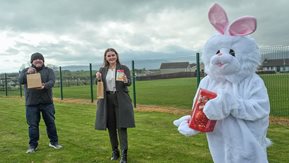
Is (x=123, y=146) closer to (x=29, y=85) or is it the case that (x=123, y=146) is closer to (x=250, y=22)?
(x=29, y=85)

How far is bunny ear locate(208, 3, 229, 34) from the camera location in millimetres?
3779

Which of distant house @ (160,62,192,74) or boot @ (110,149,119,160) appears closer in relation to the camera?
boot @ (110,149,119,160)

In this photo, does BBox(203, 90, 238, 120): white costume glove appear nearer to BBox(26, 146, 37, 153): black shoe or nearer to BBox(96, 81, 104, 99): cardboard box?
BBox(96, 81, 104, 99): cardboard box

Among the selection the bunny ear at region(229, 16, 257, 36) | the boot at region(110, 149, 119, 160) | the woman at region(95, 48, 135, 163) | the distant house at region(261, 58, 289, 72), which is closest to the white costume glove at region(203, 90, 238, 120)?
the bunny ear at region(229, 16, 257, 36)

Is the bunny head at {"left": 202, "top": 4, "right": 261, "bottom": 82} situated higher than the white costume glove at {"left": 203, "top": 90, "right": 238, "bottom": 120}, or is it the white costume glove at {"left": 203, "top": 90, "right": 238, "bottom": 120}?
the bunny head at {"left": 202, "top": 4, "right": 261, "bottom": 82}

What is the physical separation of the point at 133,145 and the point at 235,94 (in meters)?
4.70

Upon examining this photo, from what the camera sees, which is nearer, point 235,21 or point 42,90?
point 235,21

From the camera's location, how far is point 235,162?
11.5 feet

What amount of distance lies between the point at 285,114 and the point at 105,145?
20.4 feet

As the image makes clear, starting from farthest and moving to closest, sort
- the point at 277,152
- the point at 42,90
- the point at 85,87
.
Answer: the point at 85,87 < the point at 42,90 < the point at 277,152

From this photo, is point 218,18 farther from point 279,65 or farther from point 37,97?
point 279,65

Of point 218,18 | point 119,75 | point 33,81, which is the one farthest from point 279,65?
point 218,18

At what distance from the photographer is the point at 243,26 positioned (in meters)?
3.61

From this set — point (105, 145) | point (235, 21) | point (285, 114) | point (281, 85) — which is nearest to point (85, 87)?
point (281, 85)
